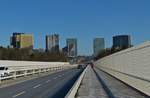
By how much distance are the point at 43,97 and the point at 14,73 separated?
24.5 m

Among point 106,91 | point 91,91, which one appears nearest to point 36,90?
point 91,91

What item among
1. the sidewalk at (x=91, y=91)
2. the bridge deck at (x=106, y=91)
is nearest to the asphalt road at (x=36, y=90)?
the sidewalk at (x=91, y=91)

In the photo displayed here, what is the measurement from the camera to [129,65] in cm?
2762

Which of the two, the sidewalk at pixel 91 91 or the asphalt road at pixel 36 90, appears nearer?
the sidewalk at pixel 91 91

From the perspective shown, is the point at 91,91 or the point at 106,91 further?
the point at 106,91

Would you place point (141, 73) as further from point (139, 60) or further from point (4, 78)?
point (4, 78)

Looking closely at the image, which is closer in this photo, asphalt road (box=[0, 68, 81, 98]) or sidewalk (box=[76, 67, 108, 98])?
sidewalk (box=[76, 67, 108, 98])

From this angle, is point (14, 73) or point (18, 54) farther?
point (18, 54)

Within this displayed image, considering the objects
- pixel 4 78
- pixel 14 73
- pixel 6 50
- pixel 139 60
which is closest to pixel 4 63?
pixel 14 73

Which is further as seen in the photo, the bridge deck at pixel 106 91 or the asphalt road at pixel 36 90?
the asphalt road at pixel 36 90

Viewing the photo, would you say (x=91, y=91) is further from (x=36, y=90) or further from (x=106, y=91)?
(x=36, y=90)

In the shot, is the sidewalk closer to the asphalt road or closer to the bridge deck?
the bridge deck

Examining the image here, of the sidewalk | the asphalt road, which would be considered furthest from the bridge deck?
the asphalt road

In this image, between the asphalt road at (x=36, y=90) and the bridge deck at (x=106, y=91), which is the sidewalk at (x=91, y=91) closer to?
the bridge deck at (x=106, y=91)
